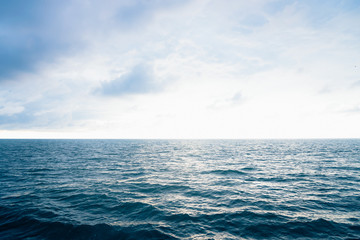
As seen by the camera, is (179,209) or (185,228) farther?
(179,209)

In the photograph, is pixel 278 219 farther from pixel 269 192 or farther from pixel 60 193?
pixel 60 193

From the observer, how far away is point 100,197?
1803 centimetres

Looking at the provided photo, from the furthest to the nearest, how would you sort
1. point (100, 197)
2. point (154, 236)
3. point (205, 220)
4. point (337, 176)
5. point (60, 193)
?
point (337, 176)
point (60, 193)
point (100, 197)
point (205, 220)
point (154, 236)

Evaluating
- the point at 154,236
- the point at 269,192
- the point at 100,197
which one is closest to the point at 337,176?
the point at 269,192

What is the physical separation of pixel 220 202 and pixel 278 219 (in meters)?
5.06

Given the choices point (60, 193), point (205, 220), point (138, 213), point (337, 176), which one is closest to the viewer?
point (205, 220)

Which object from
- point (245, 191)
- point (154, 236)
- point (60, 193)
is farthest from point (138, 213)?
point (245, 191)

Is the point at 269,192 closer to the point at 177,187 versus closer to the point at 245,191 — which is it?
the point at 245,191

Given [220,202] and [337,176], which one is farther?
[337,176]

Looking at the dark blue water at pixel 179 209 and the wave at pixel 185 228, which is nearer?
the wave at pixel 185 228

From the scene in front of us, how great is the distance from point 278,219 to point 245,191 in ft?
22.2

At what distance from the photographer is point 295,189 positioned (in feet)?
68.9

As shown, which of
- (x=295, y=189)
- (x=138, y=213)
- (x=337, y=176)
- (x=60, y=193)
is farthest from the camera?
(x=337, y=176)

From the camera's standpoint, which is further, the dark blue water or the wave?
the dark blue water
